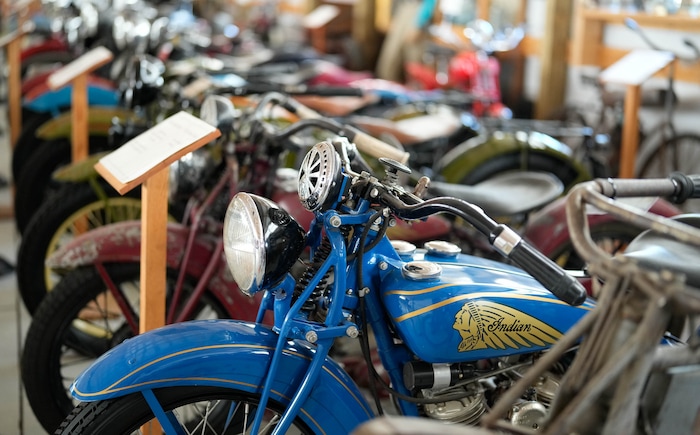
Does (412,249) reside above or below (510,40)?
above

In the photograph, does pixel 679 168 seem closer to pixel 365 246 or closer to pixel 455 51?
pixel 455 51

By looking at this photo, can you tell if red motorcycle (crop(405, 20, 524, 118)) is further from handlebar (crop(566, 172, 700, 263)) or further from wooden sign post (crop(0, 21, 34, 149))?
handlebar (crop(566, 172, 700, 263))

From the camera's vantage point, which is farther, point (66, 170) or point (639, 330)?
point (66, 170)

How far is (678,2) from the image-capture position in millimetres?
4883

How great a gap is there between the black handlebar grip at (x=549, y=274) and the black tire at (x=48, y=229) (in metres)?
2.09

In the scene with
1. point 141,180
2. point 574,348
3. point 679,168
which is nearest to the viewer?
point 574,348

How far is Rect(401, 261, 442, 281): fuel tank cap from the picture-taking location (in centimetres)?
174

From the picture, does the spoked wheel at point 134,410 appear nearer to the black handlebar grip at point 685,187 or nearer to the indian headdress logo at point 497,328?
the indian headdress logo at point 497,328

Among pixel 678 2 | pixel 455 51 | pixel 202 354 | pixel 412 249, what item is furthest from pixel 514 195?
pixel 455 51

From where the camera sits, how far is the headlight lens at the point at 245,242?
162 cm

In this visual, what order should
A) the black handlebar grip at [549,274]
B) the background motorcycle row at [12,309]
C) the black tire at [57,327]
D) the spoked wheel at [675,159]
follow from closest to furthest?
1. the black handlebar grip at [549,274]
2. the black tire at [57,327]
3. the background motorcycle row at [12,309]
4. the spoked wheel at [675,159]

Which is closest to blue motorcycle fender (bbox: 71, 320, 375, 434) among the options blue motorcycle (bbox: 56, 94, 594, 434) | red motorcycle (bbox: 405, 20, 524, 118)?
blue motorcycle (bbox: 56, 94, 594, 434)

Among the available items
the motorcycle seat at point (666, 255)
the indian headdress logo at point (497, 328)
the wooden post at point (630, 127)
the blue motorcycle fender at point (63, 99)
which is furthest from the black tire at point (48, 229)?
the wooden post at point (630, 127)

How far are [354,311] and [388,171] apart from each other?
30cm
